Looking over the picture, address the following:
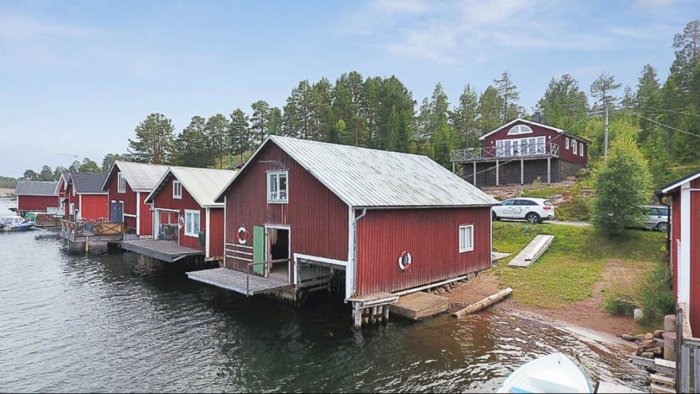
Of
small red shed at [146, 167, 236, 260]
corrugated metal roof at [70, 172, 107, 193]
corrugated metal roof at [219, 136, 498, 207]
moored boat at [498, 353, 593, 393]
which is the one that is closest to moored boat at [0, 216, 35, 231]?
corrugated metal roof at [70, 172, 107, 193]

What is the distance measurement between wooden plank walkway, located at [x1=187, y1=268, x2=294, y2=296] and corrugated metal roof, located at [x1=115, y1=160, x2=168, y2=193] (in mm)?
17834

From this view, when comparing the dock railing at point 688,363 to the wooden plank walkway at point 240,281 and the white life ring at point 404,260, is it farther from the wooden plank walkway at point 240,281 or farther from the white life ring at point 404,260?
the wooden plank walkway at point 240,281

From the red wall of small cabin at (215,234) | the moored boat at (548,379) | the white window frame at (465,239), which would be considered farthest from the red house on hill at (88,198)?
the moored boat at (548,379)

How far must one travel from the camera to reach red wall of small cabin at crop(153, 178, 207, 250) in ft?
80.1

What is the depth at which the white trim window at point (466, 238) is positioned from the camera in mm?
18703

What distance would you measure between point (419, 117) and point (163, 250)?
5440cm

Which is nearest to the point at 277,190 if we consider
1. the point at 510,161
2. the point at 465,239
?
the point at 465,239

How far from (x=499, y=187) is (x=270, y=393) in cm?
3608

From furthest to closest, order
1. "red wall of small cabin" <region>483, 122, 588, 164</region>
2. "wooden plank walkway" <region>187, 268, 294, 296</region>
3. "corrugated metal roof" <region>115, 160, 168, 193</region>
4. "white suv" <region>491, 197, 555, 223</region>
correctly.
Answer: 1. "red wall of small cabin" <region>483, 122, 588, 164</region>
2. "corrugated metal roof" <region>115, 160, 168, 193</region>
3. "white suv" <region>491, 197, 555, 223</region>
4. "wooden plank walkway" <region>187, 268, 294, 296</region>

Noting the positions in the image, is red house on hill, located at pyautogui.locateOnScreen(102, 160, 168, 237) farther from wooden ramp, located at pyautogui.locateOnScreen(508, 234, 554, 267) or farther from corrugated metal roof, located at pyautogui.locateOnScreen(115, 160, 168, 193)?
wooden ramp, located at pyautogui.locateOnScreen(508, 234, 554, 267)

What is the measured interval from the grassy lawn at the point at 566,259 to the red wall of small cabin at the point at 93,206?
128 feet

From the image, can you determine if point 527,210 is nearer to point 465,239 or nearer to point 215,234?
point 465,239

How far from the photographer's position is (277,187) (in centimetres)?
1750

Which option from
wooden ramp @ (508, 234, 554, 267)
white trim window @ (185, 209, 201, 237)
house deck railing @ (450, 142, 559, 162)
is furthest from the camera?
house deck railing @ (450, 142, 559, 162)
